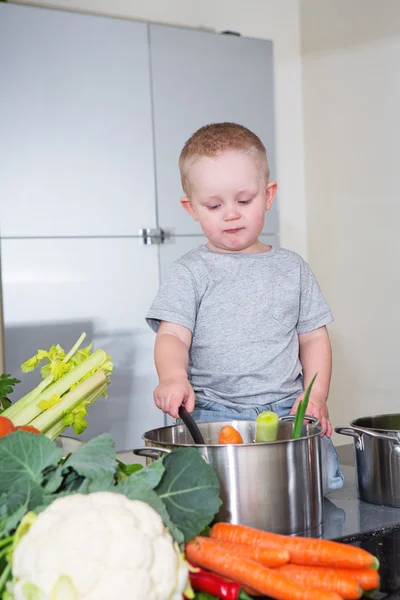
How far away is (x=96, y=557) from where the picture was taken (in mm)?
655

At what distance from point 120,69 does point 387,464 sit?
2.10m

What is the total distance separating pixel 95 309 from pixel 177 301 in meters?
1.42

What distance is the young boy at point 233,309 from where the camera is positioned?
4.44 ft

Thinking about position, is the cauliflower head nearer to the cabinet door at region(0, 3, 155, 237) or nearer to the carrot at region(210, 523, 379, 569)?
the carrot at region(210, 523, 379, 569)

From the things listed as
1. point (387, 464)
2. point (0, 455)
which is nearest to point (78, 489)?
point (0, 455)

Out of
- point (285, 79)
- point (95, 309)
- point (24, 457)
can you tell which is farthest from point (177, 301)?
point (285, 79)

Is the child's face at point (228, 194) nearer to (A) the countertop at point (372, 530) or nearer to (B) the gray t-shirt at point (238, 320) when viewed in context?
(B) the gray t-shirt at point (238, 320)

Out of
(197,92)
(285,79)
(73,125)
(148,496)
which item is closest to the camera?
(148,496)

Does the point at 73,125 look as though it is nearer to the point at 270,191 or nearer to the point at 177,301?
the point at 270,191

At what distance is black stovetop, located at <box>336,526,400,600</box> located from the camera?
2.90 ft

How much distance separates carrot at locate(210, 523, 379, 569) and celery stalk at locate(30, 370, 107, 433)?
0.36m

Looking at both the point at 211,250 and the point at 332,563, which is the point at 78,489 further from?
the point at 211,250

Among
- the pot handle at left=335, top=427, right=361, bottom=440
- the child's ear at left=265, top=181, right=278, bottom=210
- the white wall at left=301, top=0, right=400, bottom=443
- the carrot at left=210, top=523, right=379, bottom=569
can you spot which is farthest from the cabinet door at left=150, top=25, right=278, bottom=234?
the carrot at left=210, top=523, right=379, bottom=569

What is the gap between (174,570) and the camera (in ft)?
2.27
